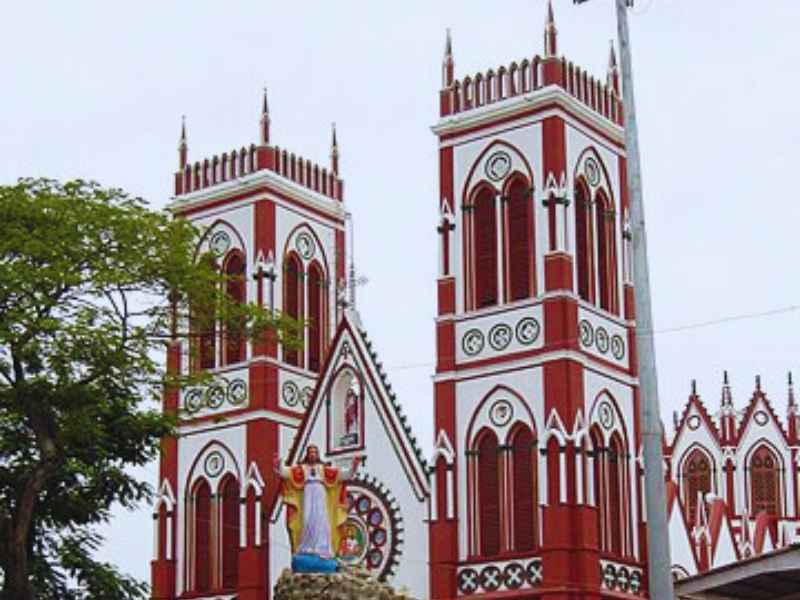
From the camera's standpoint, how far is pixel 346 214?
146 feet

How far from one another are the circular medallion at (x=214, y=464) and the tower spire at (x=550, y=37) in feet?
38.1

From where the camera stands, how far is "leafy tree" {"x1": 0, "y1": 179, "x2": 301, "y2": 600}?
25.6m

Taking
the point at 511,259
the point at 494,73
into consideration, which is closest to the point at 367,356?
the point at 511,259

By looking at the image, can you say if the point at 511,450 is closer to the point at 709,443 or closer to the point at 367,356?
the point at 367,356

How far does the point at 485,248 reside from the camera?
38000 mm

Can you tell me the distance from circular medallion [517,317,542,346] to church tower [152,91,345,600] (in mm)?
6543

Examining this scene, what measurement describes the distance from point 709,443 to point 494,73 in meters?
17.5

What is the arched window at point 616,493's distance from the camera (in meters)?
36.6

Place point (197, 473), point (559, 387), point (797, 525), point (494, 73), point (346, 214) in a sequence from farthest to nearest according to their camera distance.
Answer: point (797, 525)
point (346, 214)
point (197, 473)
point (494, 73)
point (559, 387)

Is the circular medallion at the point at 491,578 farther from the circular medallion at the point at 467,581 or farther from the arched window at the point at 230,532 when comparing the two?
the arched window at the point at 230,532

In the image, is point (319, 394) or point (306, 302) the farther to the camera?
point (306, 302)

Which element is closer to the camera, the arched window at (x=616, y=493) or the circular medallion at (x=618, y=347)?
the arched window at (x=616, y=493)

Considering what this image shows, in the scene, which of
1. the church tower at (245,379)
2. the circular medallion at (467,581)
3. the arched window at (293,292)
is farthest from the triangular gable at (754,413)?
the circular medallion at (467,581)

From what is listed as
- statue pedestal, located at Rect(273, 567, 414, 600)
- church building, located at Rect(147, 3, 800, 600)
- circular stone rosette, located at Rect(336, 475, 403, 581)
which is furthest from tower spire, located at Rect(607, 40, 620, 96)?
statue pedestal, located at Rect(273, 567, 414, 600)
